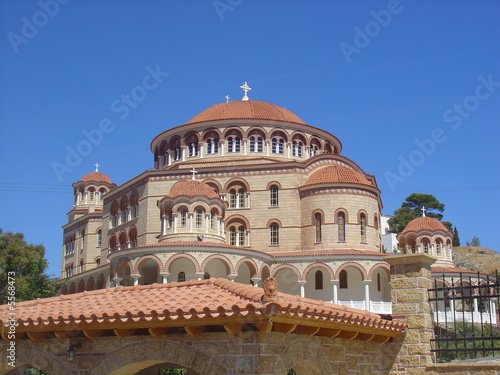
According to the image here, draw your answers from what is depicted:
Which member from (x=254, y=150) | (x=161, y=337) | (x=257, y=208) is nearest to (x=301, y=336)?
(x=161, y=337)

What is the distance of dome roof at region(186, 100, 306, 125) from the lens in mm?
45125

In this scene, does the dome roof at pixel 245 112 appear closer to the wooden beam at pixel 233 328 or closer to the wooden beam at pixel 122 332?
the wooden beam at pixel 122 332

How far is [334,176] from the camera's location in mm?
40062

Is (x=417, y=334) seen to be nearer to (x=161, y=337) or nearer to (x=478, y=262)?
(x=161, y=337)

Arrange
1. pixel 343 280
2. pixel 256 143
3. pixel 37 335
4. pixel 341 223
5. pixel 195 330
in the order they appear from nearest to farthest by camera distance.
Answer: pixel 195 330
pixel 37 335
pixel 343 280
pixel 341 223
pixel 256 143

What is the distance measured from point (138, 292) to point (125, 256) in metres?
25.2

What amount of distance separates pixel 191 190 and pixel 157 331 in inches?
1096

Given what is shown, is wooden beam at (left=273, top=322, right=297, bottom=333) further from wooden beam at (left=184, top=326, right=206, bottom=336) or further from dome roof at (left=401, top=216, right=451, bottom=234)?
dome roof at (left=401, top=216, right=451, bottom=234)

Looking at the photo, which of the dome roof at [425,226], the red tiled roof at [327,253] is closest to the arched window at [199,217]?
the red tiled roof at [327,253]

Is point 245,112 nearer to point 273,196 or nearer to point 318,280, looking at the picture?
point 273,196

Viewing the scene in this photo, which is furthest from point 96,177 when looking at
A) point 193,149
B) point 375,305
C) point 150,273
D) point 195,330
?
point 195,330

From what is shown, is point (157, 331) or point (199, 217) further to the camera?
point (199, 217)

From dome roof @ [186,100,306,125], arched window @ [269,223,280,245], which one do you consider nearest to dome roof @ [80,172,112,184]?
dome roof @ [186,100,306,125]

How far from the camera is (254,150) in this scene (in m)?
43.9
